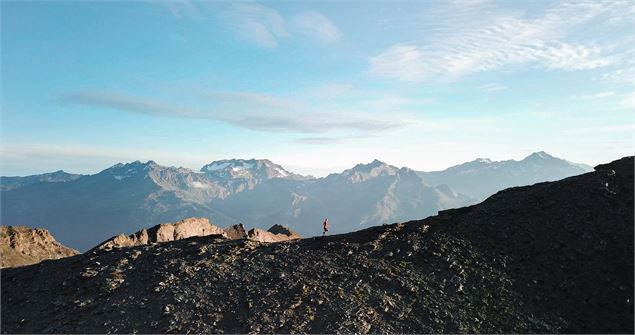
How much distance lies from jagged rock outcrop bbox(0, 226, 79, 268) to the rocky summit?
16679 millimetres

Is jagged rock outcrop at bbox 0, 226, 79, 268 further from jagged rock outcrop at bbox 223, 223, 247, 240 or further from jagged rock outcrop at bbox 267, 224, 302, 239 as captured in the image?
jagged rock outcrop at bbox 267, 224, 302, 239

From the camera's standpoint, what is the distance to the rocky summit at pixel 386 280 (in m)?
28.3

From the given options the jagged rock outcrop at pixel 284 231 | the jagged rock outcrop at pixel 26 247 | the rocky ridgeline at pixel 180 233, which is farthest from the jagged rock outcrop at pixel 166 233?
the jagged rock outcrop at pixel 284 231

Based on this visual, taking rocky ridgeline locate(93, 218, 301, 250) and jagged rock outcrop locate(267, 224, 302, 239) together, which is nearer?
rocky ridgeline locate(93, 218, 301, 250)

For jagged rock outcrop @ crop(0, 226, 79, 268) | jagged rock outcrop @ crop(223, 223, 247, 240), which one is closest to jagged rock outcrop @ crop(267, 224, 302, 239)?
jagged rock outcrop @ crop(223, 223, 247, 240)

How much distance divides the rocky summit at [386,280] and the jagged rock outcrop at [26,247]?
54.7 ft

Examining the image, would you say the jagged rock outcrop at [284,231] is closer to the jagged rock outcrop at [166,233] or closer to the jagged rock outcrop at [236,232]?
the jagged rock outcrop at [236,232]

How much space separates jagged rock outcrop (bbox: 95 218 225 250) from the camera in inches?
2118

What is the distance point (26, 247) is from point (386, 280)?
166 ft

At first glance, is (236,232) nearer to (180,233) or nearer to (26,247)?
(180,233)

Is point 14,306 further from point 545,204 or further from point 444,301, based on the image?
point 545,204

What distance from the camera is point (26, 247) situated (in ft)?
187

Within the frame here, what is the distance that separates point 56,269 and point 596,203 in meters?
48.0

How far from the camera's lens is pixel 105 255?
131ft
